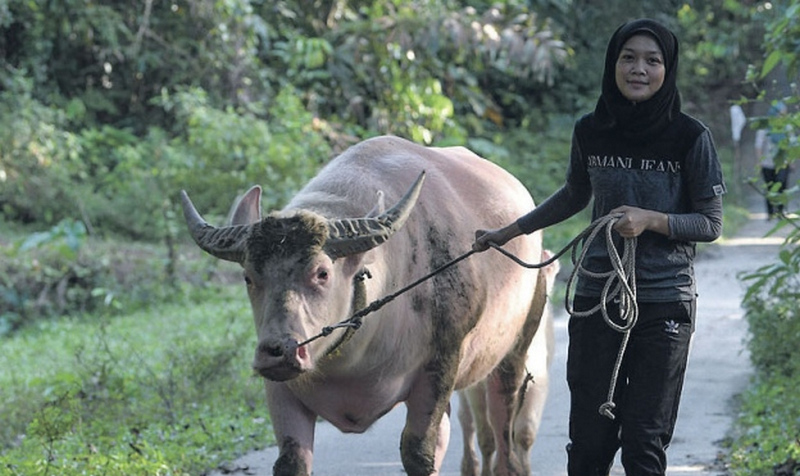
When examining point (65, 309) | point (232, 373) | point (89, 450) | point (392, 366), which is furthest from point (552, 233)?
point (392, 366)

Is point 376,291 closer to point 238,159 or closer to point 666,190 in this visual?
point 666,190

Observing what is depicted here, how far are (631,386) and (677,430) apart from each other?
349 centimetres

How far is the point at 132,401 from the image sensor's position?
8.53 meters

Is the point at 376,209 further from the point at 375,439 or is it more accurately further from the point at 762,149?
the point at 762,149

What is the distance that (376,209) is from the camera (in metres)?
5.12

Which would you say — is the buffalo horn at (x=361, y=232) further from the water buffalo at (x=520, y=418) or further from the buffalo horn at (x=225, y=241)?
the water buffalo at (x=520, y=418)

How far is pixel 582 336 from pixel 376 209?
0.91 m

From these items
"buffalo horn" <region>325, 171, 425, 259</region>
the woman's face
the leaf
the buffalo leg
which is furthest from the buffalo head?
the leaf

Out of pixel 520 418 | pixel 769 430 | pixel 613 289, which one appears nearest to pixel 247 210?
pixel 613 289

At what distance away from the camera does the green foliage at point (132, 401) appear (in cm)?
660

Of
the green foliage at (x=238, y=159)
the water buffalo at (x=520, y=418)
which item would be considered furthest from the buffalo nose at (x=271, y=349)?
the green foliage at (x=238, y=159)

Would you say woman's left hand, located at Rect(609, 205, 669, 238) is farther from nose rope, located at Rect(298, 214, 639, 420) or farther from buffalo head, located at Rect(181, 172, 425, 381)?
buffalo head, located at Rect(181, 172, 425, 381)

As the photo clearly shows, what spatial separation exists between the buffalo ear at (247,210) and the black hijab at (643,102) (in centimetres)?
143

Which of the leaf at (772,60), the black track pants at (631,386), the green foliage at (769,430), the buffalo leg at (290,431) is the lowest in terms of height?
the green foliage at (769,430)
